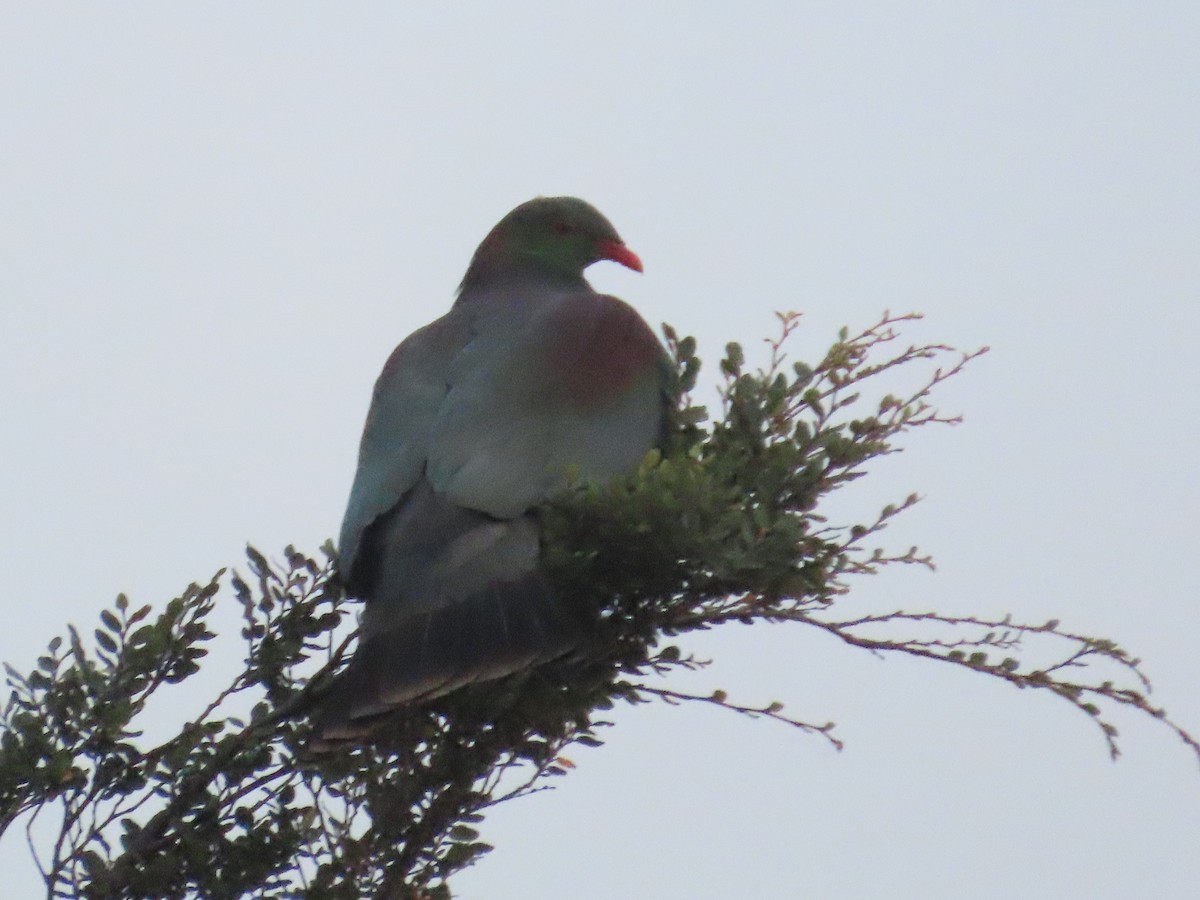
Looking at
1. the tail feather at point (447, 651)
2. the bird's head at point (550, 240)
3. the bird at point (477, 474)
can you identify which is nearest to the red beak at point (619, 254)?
the bird's head at point (550, 240)

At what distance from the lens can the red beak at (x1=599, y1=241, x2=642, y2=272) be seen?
18.4 ft

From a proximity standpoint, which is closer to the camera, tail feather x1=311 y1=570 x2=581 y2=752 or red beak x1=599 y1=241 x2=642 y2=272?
tail feather x1=311 y1=570 x2=581 y2=752

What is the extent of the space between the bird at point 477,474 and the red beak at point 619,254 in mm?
697

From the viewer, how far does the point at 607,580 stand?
12.0 feet

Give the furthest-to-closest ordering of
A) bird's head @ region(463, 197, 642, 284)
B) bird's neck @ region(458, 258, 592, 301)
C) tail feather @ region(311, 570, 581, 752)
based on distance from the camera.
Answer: bird's head @ region(463, 197, 642, 284) < bird's neck @ region(458, 258, 592, 301) < tail feather @ region(311, 570, 581, 752)

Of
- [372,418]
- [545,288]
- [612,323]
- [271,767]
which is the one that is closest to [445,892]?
[271,767]

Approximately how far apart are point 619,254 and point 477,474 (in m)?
1.88

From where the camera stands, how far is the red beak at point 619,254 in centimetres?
561

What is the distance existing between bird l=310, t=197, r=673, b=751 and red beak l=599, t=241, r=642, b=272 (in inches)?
27.4

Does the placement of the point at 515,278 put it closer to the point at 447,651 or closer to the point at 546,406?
the point at 546,406

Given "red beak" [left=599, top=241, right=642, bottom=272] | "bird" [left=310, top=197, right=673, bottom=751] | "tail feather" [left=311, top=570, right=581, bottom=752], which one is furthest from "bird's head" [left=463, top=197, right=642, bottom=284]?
"tail feather" [left=311, top=570, right=581, bottom=752]

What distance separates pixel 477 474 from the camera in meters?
3.94

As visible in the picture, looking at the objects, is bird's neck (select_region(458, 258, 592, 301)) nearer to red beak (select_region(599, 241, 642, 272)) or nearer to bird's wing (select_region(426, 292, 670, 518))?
red beak (select_region(599, 241, 642, 272))

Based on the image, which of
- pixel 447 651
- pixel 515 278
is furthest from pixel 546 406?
pixel 515 278
